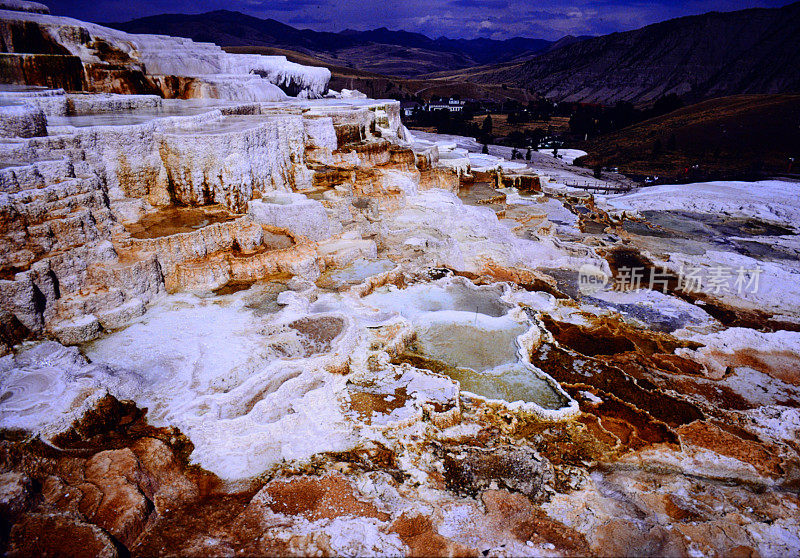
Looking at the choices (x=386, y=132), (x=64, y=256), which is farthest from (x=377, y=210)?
(x=64, y=256)

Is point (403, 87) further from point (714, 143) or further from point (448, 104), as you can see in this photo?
point (714, 143)

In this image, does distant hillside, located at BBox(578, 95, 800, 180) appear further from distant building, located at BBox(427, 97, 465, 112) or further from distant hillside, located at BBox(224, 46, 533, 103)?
distant hillside, located at BBox(224, 46, 533, 103)

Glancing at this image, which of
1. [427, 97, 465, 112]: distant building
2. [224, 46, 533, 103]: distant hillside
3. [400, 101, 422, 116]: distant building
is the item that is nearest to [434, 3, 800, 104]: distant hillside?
[224, 46, 533, 103]: distant hillside

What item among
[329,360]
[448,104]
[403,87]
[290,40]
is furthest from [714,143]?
[290,40]

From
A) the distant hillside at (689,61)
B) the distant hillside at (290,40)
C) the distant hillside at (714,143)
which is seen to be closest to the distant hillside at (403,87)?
the distant hillside at (689,61)

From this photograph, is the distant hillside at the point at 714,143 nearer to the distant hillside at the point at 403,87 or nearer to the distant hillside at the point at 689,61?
the distant hillside at the point at 689,61
